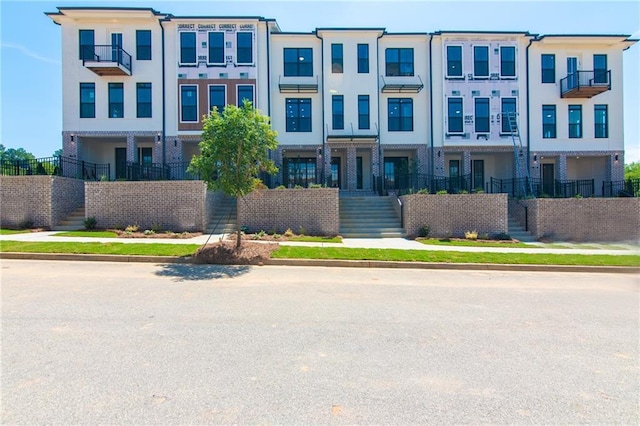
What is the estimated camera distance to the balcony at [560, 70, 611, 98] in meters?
22.5

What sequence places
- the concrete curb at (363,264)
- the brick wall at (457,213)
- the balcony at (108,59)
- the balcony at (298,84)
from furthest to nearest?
the balcony at (298,84) → the balcony at (108,59) → the brick wall at (457,213) → the concrete curb at (363,264)

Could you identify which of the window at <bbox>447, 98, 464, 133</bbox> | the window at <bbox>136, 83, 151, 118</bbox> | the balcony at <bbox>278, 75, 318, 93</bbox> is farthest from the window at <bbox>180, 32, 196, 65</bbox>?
the window at <bbox>447, 98, 464, 133</bbox>

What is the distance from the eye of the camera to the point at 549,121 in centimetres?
2358

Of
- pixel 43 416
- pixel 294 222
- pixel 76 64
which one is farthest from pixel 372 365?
pixel 76 64

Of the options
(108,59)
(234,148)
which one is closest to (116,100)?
(108,59)

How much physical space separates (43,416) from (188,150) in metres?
22.8

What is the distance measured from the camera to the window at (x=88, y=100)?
72.4 ft

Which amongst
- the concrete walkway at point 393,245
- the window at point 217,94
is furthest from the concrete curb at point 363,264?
the window at point 217,94

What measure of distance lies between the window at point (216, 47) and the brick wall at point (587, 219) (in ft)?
63.9

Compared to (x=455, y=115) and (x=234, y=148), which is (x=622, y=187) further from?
(x=234, y=148)

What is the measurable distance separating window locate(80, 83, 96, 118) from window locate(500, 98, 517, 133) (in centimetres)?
2556

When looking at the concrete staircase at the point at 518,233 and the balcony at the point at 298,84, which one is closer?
the concrete staircase at the point at 518,233

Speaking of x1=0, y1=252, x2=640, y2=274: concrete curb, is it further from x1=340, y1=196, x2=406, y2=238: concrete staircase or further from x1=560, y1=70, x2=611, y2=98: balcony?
x1=560, y1=70, x2=611, y2=98: balcony

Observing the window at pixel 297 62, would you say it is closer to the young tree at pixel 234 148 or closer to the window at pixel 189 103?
the window at pixel 189 103
